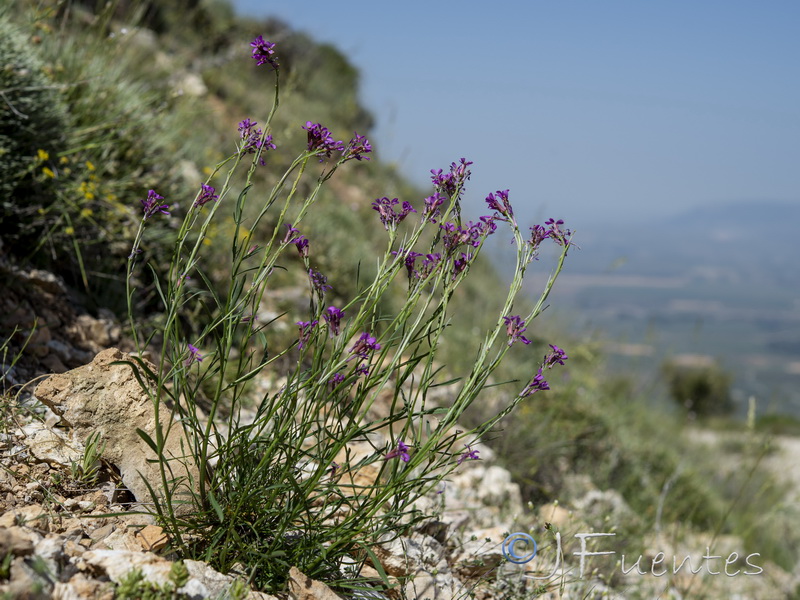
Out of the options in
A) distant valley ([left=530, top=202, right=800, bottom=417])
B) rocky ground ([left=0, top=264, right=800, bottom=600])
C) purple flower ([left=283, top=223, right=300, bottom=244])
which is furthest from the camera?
distant valley ([left=530, top=202, right=800, bottom=417])

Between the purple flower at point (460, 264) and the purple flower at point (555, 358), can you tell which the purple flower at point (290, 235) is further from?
the purple flower at point (555, 358)

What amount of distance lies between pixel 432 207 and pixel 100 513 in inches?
54.8

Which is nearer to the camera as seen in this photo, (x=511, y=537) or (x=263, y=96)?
(x=511, y=537)

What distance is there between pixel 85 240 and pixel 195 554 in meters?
2.19

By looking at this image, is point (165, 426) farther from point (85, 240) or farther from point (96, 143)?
point (96, 143)

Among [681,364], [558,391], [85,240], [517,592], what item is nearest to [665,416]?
[558,391]

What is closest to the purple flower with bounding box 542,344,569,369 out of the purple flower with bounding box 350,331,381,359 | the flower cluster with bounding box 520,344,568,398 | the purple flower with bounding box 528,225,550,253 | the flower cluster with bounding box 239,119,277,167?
the flower cluster with bounding box 520,344,568,398

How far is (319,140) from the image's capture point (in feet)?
6.07

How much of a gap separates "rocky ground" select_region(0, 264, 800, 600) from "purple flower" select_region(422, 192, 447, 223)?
1075 mm

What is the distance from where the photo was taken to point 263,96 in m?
9.91

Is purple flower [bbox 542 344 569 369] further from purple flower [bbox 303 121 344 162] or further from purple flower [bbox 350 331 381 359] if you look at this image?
purple flower [bbox 303 121 344 162]

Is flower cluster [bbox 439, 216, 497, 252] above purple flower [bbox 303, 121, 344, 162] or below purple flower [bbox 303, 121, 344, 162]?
below

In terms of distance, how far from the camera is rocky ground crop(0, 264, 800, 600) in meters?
1.59

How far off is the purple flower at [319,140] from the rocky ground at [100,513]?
100 centimetres
